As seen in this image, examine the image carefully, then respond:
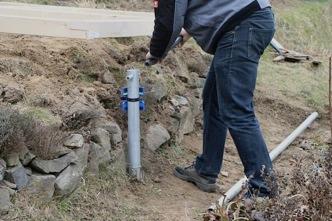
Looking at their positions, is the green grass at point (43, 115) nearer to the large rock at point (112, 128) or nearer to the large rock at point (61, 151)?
the large rock at point (61, 151)

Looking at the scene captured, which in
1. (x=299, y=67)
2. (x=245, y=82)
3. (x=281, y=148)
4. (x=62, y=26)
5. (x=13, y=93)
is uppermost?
(x=62, y=26)

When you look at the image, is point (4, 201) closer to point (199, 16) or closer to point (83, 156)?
point (83, 156)

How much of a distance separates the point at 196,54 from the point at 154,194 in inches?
95.9

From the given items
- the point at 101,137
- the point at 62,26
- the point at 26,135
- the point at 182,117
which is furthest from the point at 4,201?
the point at 182,117

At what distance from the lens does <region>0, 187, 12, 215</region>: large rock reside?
3.22 metres

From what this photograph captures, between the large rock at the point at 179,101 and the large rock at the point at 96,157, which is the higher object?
the large rock at the point at 96,157

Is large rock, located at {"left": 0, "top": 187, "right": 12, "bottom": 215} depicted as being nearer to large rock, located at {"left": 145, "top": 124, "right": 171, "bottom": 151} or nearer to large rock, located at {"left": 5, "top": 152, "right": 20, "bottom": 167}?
large rock, located at {"left": 5, "top": 152, "right": 20, "bottom": 167}

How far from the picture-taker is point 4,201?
10.6 feet

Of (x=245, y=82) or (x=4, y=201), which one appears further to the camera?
(x=245, y=82)

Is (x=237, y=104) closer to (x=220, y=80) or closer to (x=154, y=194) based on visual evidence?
(x=220, y=80)

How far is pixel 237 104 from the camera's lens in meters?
3.93

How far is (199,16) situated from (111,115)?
3.64ft

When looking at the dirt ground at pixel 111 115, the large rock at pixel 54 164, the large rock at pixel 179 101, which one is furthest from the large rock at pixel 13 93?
the large rock at pixel 179 101

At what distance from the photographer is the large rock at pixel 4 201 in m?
3.22
